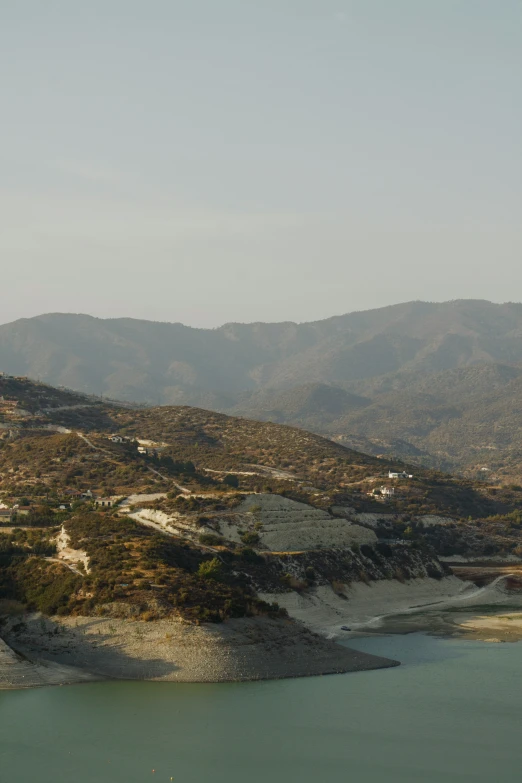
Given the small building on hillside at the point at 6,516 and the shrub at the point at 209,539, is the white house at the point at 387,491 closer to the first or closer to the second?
the shrub at the point at 209,539

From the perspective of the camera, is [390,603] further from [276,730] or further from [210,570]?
[276,730]

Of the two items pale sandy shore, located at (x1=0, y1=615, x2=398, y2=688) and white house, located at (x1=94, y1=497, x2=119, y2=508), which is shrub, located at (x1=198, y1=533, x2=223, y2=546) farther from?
pale sandy shore, located at (x1=0, y1=615, x2=398, y2=688)

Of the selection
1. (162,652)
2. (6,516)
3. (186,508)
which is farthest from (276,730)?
(6,516)

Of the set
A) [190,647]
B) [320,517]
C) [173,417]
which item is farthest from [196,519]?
[173,417]

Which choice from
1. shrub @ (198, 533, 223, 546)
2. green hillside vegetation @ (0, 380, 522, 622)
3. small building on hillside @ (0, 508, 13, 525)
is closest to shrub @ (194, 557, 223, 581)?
green hillside vegetation @ (0, 380, 522, 622)

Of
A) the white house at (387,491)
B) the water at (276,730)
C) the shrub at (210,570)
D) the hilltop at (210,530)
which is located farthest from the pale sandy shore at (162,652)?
the white house at (387,491)

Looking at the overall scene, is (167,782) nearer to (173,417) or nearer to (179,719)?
(179,719)
